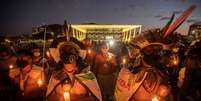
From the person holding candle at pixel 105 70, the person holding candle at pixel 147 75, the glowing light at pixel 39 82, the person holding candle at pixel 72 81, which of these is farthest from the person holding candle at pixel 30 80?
the person holding candle at pixel 105 70

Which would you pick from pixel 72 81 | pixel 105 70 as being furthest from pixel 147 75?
pixel 105 70

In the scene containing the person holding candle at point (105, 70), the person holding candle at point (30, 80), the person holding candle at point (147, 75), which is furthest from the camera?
the person holding candle at point (105, 70)

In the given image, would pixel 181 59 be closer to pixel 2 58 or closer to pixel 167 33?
pixel 167 33

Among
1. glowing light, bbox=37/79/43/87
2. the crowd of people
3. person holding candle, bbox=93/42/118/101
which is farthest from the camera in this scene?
person holding candle, bbox=93/42/118/101

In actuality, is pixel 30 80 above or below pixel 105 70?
above

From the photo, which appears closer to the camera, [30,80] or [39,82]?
[39,82]

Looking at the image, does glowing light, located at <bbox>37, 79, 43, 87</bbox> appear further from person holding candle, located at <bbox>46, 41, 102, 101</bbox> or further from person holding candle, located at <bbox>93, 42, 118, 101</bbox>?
person holding candle, located at <bbox>93, 42, 118, 101</bbox>

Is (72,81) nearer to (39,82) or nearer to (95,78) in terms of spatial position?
(95,78)

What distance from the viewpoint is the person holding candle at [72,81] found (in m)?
6.40

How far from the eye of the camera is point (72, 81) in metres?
6.41

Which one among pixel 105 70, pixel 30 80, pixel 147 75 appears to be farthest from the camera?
pixel 105 70

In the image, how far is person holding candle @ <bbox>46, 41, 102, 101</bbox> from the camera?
640cm

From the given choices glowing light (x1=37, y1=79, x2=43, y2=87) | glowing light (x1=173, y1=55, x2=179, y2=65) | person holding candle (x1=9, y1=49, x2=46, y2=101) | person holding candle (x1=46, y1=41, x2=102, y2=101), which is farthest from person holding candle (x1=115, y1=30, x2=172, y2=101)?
glowing light (x1=173, y1=55, x2=179, y2=65)

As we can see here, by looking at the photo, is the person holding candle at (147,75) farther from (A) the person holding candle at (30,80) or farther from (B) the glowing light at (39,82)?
(A) the person holding candle at (30,80)
